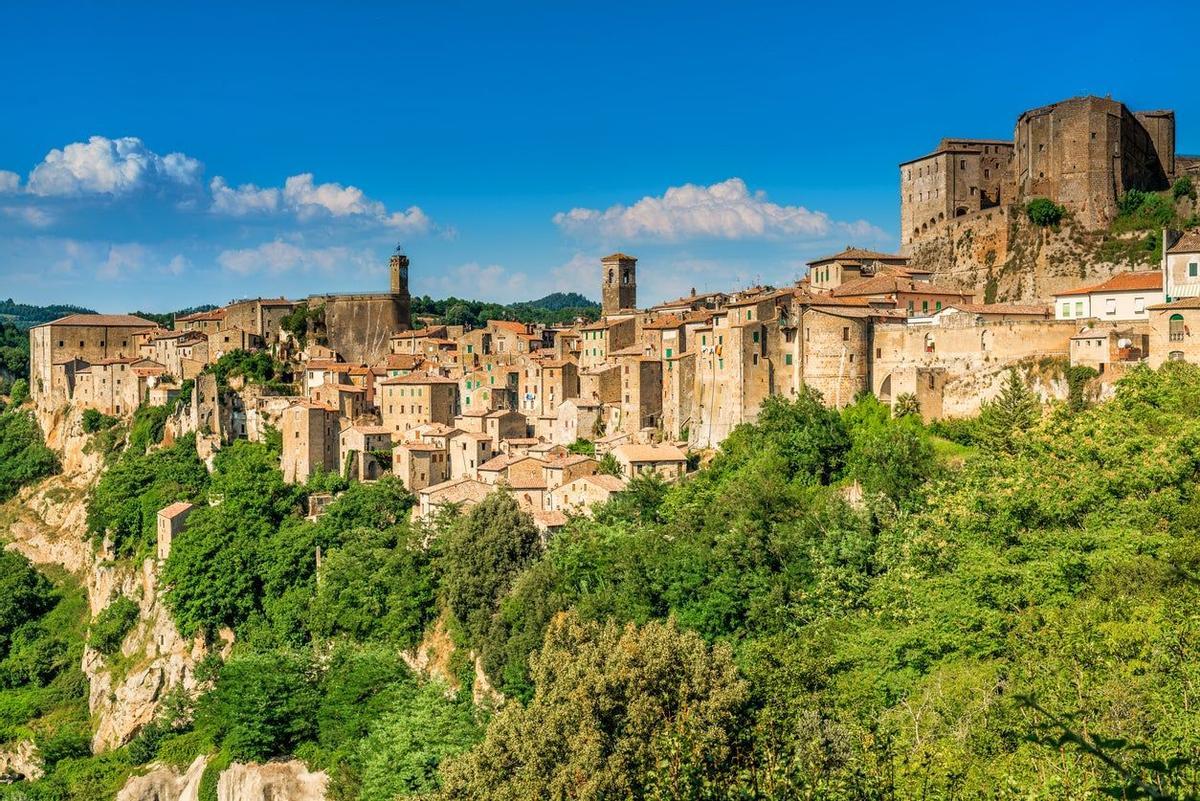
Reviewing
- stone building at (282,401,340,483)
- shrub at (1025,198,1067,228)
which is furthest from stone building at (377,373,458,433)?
shrub at (1025,198,1067,228)

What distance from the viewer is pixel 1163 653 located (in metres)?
19.9

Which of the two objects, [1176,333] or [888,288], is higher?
[888,288]

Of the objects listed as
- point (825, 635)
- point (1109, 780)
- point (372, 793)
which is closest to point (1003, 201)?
point (825, 635)

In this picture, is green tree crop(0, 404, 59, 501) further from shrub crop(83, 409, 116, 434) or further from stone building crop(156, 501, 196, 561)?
stone building crop(156, 501, 196, 561)

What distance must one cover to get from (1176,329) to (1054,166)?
978 inches

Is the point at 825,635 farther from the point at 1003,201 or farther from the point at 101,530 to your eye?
the point at 101,530

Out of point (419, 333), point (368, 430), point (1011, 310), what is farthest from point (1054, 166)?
point (419, 333)

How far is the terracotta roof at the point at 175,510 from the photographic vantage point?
57812 millimetres

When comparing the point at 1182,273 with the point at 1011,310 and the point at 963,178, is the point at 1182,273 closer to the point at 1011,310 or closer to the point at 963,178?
the point at 1011,310

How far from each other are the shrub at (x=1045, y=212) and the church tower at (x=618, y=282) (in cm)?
2449

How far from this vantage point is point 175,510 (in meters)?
58.3

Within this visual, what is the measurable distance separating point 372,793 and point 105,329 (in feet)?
199

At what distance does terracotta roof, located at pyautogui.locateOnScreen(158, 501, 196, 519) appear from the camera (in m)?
57.8

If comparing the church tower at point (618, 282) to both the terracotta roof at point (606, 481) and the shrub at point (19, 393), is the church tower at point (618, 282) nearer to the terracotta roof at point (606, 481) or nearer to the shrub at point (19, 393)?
the terracotta roof at point (606, 481)
